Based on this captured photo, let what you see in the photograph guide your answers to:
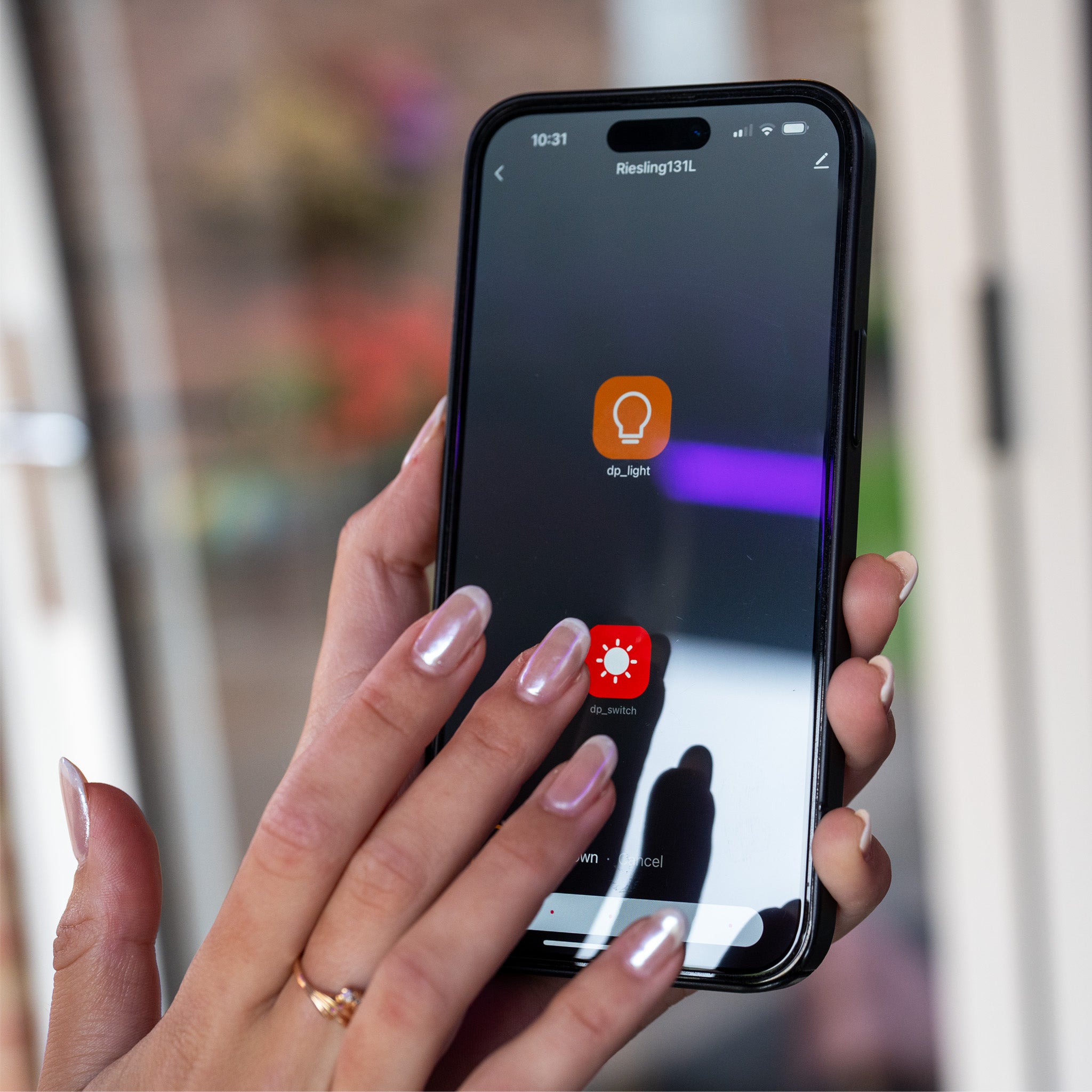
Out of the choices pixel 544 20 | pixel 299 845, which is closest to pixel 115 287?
pixel 544 20

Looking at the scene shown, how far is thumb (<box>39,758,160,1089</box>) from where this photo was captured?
43 centimetres

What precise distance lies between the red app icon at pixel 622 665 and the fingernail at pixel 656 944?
10cm

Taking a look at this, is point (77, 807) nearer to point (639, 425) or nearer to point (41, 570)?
point (639, 425)

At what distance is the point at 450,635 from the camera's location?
392 mm

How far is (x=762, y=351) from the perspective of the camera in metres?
0.46

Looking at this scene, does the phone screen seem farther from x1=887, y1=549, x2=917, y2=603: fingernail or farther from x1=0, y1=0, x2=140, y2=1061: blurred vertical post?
x1=0, y1=0, x2=140, y2=1061: blurred vertical post

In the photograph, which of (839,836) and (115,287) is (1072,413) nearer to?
(839,836)

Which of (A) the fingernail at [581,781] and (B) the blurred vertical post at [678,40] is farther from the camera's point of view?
(B) the blurred vertical post at [678,40]

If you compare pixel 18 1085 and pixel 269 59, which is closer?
pixel 18 1085

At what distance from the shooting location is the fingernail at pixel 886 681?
16.9 inches

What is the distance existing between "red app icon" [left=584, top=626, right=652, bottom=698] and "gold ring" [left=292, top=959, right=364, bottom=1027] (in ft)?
0.50

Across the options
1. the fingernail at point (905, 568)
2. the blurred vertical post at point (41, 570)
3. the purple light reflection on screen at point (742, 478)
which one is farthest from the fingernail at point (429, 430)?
the blurred vertical post at point (41, 570)

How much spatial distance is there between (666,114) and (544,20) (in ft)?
2.91

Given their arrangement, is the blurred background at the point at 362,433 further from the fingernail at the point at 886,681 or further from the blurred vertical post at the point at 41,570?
the fingernail at the point at 886,681
